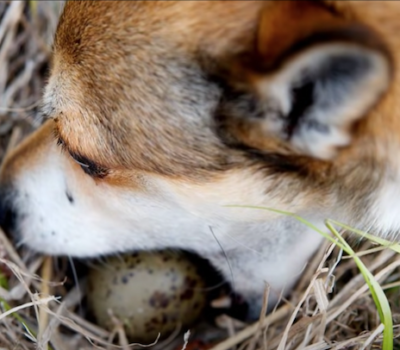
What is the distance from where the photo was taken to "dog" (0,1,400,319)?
4.50 ft

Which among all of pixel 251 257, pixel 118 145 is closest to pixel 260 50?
pixel 118 145

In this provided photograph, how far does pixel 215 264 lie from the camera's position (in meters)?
2.37

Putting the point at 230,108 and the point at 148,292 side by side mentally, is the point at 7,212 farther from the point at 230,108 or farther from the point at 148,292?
the point at 230,108

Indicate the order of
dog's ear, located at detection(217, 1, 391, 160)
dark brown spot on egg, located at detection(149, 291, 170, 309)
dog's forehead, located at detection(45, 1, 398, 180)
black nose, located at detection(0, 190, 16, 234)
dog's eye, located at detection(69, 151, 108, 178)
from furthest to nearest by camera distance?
black nose, located at detection(0, 190, 16, 234) → dark brown spot on egg, located at detection(149, 291, 170, 309) → dog's eye, located at detection(69, 151, 108, 178) → dog's forehead, located at detection(45, 1, 398, 180) → dog's ear, located at detection(217, 1, 391, 160)

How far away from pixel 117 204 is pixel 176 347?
0.74 m

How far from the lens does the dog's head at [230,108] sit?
136 centimetres

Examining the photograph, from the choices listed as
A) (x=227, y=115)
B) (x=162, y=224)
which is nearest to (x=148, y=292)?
(x=162, y=224)

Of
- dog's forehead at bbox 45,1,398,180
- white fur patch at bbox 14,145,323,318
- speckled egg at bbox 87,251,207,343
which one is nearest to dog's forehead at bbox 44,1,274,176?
dog's forehead at bbox 45,1,398,180

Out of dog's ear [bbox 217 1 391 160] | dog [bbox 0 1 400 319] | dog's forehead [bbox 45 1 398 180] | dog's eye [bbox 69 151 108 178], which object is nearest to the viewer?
dog's ear [bbox 217 1 391 160]

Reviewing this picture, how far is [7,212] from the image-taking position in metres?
2.39

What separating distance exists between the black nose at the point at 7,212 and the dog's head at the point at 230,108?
45 centimetres

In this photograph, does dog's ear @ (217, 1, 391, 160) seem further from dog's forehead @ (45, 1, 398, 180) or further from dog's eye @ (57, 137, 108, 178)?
dog's eye @ (57, 137, 108, 178)

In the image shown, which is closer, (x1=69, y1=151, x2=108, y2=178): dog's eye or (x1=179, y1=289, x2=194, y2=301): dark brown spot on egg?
(x1=69, y1=151, x2=108, y2=178): dog's eye

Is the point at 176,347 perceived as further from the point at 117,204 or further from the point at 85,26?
the point at 85,26
